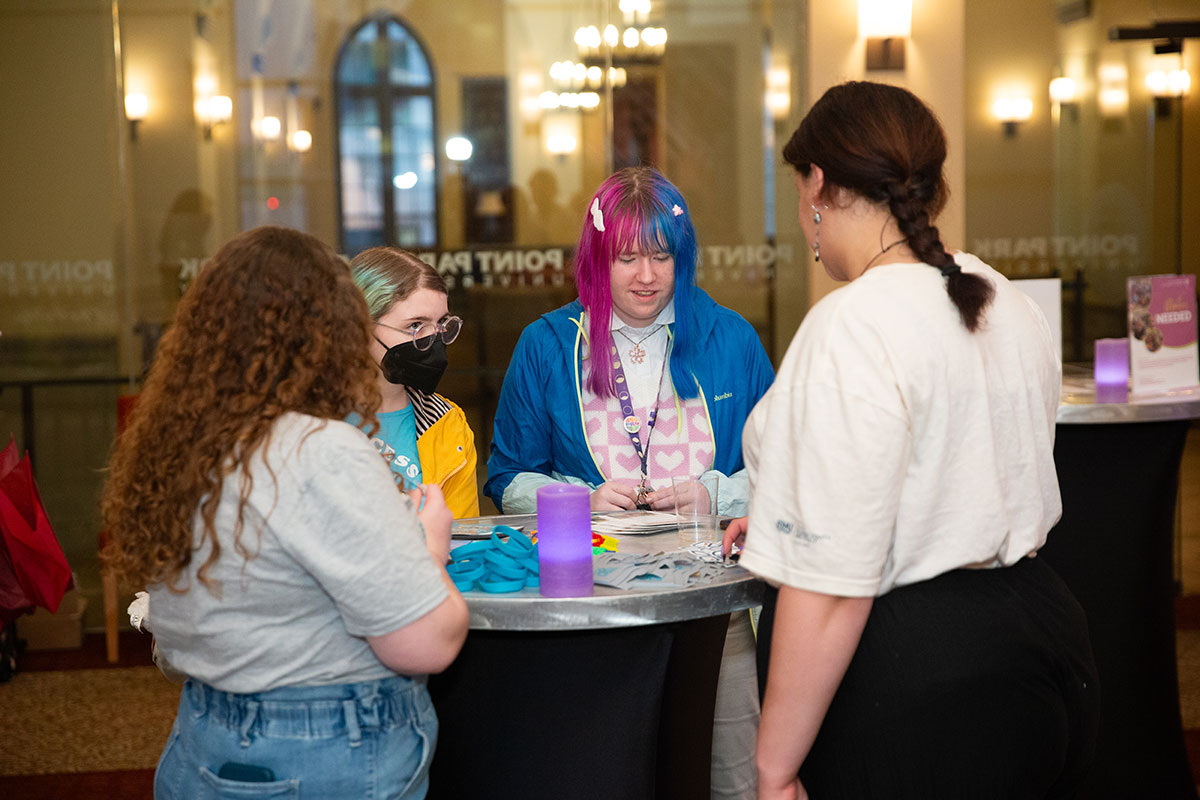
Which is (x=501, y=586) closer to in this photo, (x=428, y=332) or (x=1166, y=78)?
(x=428, y=332)

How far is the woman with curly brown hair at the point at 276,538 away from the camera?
53.1 inches

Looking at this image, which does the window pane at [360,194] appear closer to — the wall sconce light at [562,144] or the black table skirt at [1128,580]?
the wall sconce light at [562,144]

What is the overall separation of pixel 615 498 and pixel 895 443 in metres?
1.02

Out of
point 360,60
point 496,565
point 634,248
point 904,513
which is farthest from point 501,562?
point 360,60

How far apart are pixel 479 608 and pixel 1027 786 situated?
77 cm

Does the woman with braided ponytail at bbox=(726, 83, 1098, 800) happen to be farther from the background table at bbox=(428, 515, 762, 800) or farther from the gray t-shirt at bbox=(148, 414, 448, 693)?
the gray t-shirt at bbox=(148, 414, 448, 693)

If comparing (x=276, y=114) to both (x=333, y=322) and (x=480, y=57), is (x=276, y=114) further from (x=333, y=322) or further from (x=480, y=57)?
(x=333, y=322)

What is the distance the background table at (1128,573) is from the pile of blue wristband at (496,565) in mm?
1686

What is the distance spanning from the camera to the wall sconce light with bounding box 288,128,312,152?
4.97 metres

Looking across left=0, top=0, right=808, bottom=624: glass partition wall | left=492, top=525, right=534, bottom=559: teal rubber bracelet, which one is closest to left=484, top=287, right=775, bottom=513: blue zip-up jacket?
left=492, top=525, right=534, bottom=559: teal rubber bracelet

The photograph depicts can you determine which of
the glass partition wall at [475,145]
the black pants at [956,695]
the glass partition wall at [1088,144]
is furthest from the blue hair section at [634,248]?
the glass partition wall at [1088,144]

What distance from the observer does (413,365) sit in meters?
2.23

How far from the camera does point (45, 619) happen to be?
4.86 m

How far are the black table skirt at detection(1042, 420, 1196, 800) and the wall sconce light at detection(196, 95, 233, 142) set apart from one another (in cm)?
373
